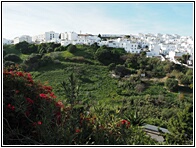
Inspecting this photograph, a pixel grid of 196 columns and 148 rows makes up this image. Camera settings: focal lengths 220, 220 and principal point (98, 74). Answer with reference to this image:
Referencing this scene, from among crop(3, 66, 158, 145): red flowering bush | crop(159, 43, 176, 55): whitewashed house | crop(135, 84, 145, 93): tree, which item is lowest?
crop(135, 84, 145, 93): tree

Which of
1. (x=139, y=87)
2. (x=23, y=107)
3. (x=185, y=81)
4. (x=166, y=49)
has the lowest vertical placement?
(x=139, y=87)

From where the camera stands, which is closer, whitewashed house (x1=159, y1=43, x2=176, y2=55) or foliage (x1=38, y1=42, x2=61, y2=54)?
foliage (x1=38, y1=42, x2=61, y2=54)

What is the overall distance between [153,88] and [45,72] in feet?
30.2

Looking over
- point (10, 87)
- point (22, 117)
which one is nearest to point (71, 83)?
point (22, 117)

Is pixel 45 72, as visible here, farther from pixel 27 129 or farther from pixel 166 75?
pixel 27 129

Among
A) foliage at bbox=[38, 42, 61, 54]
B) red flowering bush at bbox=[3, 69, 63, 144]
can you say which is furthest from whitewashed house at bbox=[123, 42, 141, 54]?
red flowering bush at bbox=[3, 69, 63, 144]

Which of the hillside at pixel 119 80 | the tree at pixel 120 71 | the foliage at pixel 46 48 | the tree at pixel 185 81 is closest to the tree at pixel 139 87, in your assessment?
the hillside at pixel 119 80

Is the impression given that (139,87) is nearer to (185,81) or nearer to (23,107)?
(185,81)

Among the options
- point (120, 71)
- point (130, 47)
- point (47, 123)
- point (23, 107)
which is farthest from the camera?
point (130, 47)

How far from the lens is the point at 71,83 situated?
82.7 inches

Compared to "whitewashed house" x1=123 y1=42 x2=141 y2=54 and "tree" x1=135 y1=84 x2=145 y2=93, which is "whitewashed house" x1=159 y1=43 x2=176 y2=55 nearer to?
"whitewashed house" x1=123 y1=42 x2=141 y2=54

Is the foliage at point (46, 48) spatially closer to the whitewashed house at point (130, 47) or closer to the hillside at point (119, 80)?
the hillside at point (119, 80)

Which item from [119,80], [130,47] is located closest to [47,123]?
[119,80]

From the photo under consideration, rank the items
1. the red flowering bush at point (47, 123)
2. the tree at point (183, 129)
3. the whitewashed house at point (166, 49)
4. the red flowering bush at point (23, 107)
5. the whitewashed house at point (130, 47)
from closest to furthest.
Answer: the red flowering bush at point (47, 123)
the red flowering bush at point (23, 107)
the tree at point (183, 129)
the whitewashed house at point (130, 47)
the whitewashed house at point (166, 49)
